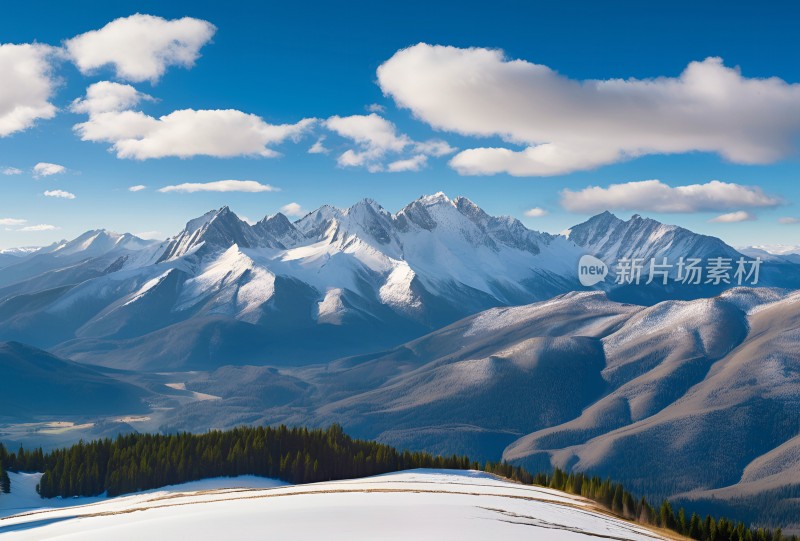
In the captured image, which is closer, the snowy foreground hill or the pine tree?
the snowy foreground hill

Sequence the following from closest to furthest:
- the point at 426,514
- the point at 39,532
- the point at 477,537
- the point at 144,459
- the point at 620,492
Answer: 1. the point at 477,537
2. the point at 426,514
3. the point at 39,532
4. the point at 620,492
5. the point at 144,459

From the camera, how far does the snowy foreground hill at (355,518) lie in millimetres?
85438

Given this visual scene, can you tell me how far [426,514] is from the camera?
3772 inches

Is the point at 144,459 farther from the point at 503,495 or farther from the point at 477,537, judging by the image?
the point at 477,537

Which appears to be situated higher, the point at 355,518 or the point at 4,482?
the point at 355,518

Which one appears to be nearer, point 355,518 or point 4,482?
point 355,518

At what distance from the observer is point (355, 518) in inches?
3671

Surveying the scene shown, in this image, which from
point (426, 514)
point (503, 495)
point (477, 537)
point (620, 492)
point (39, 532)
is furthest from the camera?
point (620, 492)

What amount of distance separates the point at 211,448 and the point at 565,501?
103906 millimetres

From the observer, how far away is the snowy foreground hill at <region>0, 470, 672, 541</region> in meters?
85.4

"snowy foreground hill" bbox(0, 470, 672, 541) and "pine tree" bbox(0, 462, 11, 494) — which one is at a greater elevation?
"snowy foreground hill" bbox(0, 470, 672, 541)

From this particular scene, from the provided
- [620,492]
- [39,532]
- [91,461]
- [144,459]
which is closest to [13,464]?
[91,461]

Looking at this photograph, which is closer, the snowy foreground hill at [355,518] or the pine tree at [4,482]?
the snowy foreground hill at [355,518]

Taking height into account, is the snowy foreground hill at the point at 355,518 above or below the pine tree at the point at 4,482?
above
